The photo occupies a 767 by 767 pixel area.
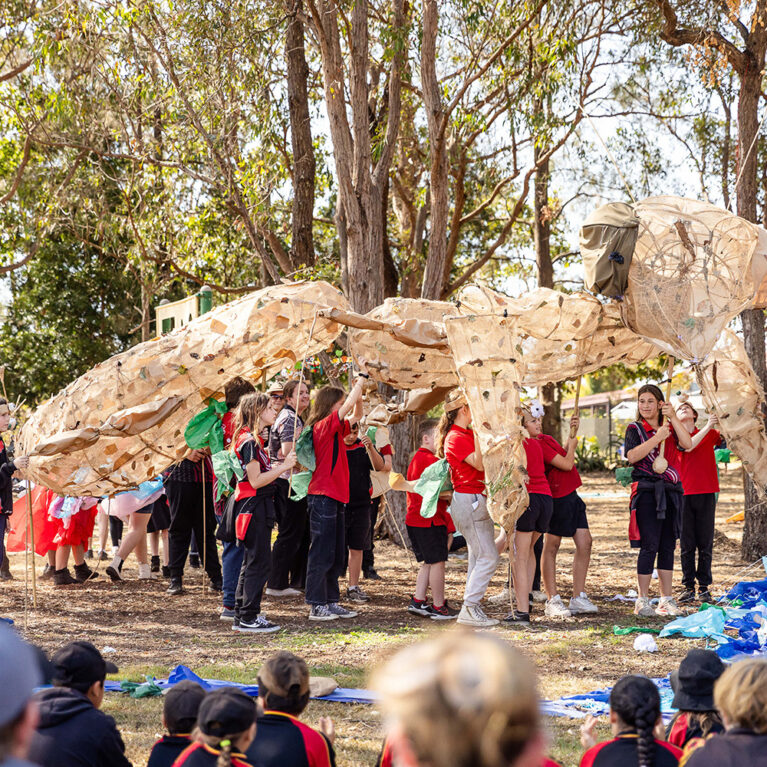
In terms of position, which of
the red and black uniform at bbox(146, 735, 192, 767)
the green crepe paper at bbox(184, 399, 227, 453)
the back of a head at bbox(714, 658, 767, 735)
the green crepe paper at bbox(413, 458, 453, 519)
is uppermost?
the green crepe paper at bbox(184, 399, 227, 453)

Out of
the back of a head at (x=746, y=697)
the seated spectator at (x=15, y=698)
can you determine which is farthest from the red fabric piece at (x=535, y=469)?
the seated spectator at (x=15, y=698)

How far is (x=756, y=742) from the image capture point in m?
2.36

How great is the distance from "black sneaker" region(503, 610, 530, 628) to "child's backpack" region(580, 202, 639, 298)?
2.42 metres

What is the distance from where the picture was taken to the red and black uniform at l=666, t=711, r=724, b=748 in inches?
120

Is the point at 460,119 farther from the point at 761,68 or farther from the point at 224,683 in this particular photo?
the point at 224,683

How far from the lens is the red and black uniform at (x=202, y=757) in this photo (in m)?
2.61

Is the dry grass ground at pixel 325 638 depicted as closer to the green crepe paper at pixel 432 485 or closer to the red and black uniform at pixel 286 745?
the green crepe paper at pixel 432 485

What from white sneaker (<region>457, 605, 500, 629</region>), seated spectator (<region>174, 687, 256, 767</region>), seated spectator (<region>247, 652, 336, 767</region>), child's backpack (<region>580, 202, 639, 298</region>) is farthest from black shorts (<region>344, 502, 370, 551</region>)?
seated spectator (<region>174, 687, 256, 767</region>)

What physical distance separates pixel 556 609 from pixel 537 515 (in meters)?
0.76

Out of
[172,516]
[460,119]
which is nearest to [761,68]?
[460,119]

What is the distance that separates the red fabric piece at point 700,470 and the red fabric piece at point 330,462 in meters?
2.85

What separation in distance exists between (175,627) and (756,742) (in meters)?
5.36

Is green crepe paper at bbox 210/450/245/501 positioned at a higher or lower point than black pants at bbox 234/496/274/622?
higher

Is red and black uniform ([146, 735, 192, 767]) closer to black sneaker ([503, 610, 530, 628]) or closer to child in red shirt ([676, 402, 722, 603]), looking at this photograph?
black sneaker ([503, 610, 530, 628])
